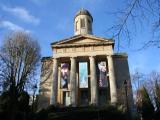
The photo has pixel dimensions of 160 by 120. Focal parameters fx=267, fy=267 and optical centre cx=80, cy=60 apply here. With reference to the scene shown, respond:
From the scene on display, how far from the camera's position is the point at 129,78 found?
4044 cm

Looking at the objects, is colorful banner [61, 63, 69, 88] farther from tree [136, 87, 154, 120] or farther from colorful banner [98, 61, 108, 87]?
tree [136, 87, 154, 120]

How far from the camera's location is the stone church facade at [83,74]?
36.7 m

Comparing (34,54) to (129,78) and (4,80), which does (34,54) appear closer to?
(4,80)

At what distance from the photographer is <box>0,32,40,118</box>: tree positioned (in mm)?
26219

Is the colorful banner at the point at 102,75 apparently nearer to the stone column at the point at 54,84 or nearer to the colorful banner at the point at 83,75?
the colorful banner at the point at 83,75

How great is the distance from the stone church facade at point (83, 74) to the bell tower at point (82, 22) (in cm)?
560

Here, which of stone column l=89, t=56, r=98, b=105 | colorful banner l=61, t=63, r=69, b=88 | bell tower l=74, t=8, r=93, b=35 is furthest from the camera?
bell tower l=74, t=8, r=93, b=35

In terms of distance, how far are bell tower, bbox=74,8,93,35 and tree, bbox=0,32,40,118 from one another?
11.6 meters

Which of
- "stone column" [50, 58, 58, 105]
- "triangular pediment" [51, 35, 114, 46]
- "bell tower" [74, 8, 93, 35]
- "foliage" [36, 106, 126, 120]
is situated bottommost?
"foliage" [36, 106, 126, 120]

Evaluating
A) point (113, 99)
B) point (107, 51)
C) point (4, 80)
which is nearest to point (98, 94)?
point (113, 99)

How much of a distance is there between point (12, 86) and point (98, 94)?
15.7 metres

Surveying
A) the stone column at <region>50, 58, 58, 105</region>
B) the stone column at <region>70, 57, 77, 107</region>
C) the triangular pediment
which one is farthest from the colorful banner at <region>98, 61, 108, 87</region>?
the stone column at <region>50, 58, 58, 105</region>

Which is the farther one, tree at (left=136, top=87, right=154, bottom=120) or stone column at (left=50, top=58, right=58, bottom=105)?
stone column at (left=50, top=58, right=58, bottom=105)

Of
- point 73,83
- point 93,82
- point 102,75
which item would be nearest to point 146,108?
point 102,75
